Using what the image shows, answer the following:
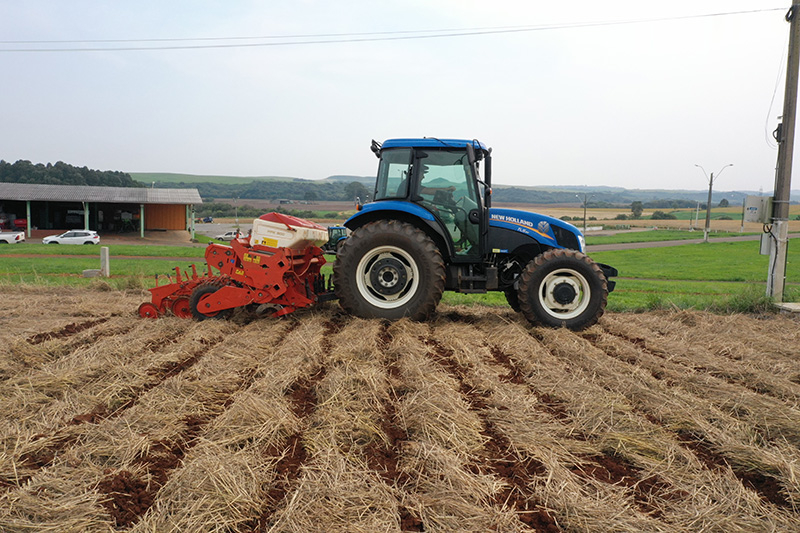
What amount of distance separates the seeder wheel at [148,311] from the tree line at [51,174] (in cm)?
7324

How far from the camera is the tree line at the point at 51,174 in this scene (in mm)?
72250

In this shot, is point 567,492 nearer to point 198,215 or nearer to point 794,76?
point 794,76

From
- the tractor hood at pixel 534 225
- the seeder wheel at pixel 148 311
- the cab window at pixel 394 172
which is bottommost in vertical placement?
the seeder wheel at pixel 148 311

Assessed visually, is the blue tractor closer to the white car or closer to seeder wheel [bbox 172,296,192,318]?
seeder wheel [bbox 172,296,192,318]

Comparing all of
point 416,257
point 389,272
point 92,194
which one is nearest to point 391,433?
point 416,257

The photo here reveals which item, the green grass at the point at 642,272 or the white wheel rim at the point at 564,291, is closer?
the white wheel rim at the point at 564,291

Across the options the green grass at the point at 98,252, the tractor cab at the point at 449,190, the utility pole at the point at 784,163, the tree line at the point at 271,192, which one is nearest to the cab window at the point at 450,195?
the tractor cab at the point at 449,190

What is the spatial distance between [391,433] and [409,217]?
3966 millimetres

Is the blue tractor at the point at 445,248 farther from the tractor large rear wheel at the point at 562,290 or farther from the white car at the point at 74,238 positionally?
the white car at the point at 74,238

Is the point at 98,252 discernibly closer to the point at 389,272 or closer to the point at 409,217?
the point at 389,272

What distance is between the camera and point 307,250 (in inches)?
308

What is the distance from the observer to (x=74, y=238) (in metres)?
34.2

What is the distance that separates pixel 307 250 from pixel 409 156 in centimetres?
179

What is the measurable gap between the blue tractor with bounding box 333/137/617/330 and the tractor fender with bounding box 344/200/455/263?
0.01 meters
